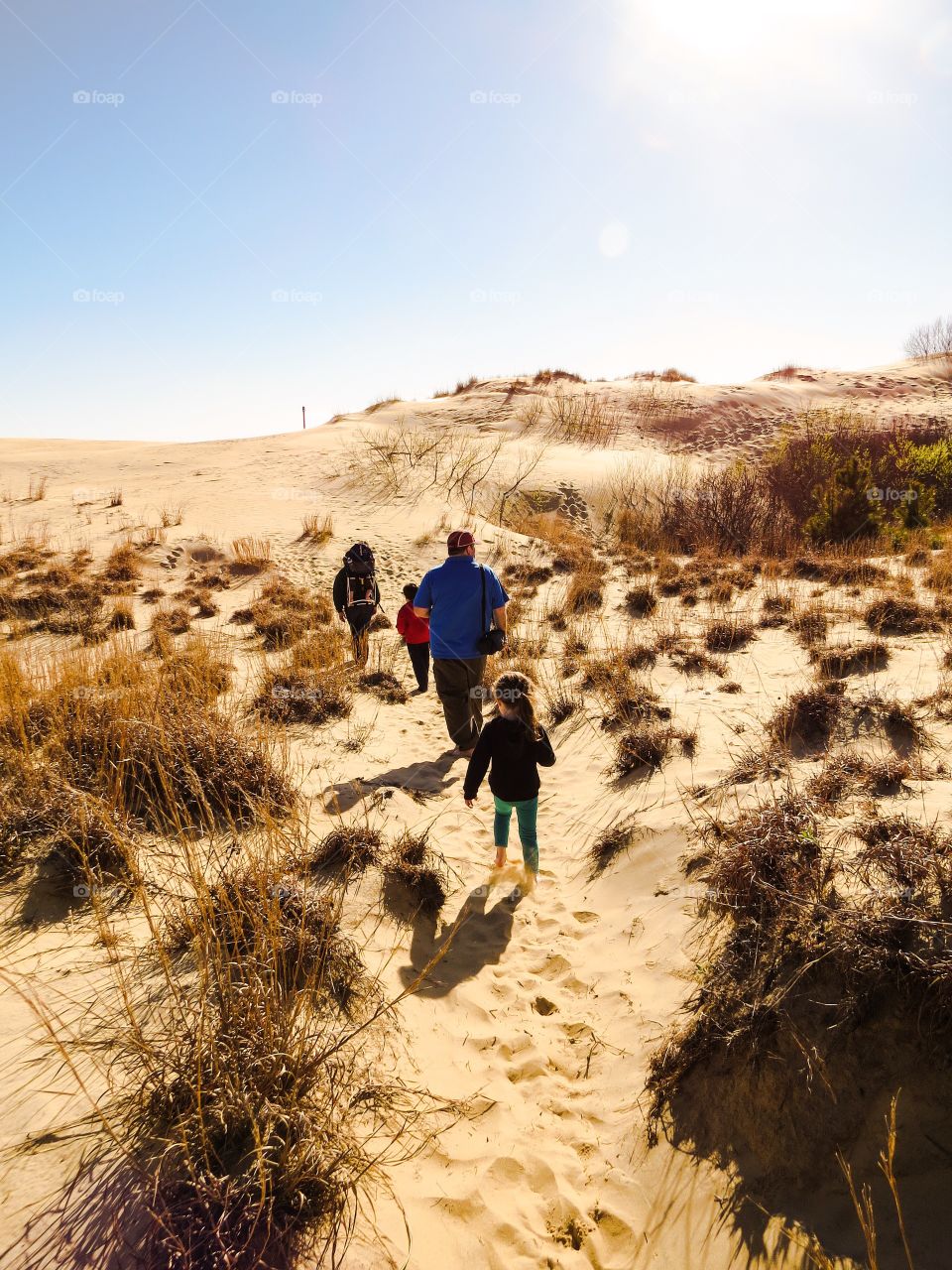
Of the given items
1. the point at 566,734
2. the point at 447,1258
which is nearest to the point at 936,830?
the point at 447,1258

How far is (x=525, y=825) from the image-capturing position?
4281 millimetres

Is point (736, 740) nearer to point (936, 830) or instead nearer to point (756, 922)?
point (936, 830)

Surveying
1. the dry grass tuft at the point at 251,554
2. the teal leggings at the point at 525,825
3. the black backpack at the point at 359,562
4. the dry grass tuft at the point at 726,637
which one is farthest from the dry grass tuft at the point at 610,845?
the dry grass tuft at the point at 251,554

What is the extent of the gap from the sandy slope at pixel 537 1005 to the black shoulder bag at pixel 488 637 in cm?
129

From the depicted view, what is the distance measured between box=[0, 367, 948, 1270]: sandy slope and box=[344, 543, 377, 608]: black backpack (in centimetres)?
121

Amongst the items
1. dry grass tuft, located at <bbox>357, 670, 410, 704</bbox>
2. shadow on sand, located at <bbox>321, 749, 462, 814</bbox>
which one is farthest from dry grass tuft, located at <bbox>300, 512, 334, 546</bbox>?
shadow on sand, located at <bbox>321, 749, 462, 814</bbox>

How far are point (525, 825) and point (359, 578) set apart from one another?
445cm

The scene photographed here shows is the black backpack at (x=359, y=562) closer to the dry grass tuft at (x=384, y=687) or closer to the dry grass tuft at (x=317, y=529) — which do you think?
the dry grass tuft at (x=384, y=687)

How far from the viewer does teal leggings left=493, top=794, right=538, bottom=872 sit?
13.9ft

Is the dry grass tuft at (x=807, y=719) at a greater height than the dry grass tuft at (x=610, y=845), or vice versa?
the dry grass tuft at (x=807, y=719)

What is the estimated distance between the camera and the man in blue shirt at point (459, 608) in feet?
18.1

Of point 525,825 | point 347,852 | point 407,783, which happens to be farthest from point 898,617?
point 347,852

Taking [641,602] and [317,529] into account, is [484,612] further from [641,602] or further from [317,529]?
[317,529]

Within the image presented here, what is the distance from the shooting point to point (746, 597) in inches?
413
